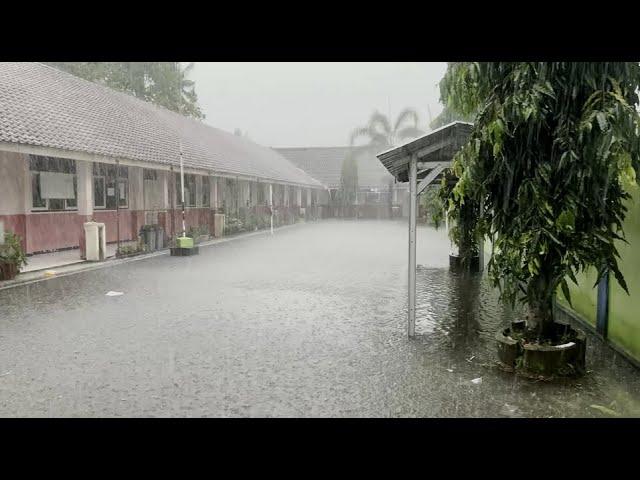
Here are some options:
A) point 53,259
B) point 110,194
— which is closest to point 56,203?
point 110,194

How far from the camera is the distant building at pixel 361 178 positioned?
40375mm

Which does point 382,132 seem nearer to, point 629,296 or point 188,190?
point 188,190

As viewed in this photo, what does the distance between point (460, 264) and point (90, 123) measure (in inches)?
448

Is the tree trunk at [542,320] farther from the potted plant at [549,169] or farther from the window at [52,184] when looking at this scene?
the window at [52,184]

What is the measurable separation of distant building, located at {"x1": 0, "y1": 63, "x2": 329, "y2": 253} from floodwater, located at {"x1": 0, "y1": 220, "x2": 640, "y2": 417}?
3.98 metres

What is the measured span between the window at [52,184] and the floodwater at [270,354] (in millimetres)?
4656

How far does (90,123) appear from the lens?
53.3 feet

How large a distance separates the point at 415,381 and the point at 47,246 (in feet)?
41.7

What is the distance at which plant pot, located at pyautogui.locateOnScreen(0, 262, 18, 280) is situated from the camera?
10.5m

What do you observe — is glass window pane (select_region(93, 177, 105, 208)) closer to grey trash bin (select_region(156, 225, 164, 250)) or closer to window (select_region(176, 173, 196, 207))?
grey trash bin (select_region(156, 225, 164, 250))

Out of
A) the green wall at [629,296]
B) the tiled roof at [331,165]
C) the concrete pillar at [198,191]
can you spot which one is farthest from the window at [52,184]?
the tiled roof at [331,165]

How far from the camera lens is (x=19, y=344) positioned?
6.38 meters
